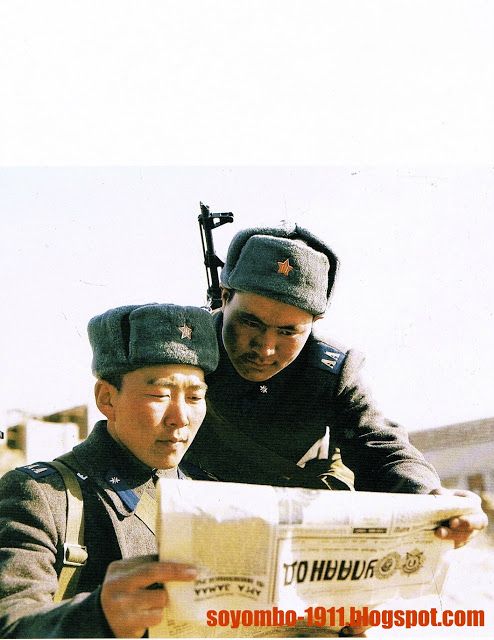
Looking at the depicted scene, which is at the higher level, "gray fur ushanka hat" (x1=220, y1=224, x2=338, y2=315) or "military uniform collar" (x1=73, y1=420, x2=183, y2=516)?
"gray fur ushanka hat" (x1=220, y1=224, x2=338, y2=315)

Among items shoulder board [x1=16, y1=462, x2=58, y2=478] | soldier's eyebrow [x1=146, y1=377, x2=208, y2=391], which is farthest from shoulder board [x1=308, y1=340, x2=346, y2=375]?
shoulder board [x1=16, y1=462, x2=58, y2=478]

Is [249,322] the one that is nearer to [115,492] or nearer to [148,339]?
[148,339]

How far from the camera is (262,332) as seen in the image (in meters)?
1.87

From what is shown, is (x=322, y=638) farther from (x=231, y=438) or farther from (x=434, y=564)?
(x=231, y=438)

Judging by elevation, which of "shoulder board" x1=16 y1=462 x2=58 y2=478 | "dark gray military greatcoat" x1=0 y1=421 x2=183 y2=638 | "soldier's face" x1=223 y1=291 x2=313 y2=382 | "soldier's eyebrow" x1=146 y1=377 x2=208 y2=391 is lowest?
"dark gray military greatcoat" x1=0 y1=421 x2=183 y2=638

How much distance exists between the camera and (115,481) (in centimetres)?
147

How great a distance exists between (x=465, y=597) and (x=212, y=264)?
5.09 feet

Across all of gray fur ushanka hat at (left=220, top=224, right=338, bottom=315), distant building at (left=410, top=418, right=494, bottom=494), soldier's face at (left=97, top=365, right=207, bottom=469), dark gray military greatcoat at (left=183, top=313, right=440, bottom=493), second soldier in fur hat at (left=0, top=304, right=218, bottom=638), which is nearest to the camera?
second soldier in fur hat at (left=0, top=304, right=218, bottom=638)

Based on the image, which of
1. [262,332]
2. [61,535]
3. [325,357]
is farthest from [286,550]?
[325,357]

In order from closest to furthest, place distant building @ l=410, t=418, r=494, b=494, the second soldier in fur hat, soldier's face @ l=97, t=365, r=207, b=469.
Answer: the second soldier in fur hat
soldier's face @ l=97, t=365, r=207, b=469
distant building @ l=410, t=418, r=494, b=494

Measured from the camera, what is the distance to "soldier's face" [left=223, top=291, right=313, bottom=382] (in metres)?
1.86

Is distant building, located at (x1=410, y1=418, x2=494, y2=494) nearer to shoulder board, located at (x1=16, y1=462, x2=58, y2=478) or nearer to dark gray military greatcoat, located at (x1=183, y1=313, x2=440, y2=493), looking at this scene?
dark gray military greatcoat, located at (x1=183, y1=313, x2=440, y2=493)

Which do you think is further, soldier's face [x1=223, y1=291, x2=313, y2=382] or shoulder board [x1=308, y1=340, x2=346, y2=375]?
shoulder board [x1=308, y1=340, x2=346, y2=375]

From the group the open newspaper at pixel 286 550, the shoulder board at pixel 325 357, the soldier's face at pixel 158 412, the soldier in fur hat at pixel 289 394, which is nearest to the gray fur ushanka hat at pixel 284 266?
the soldier in fur hat at pixel 289 394
